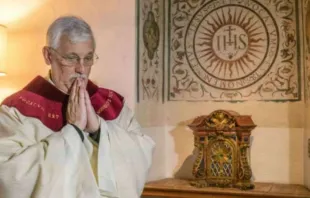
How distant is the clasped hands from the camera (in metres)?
1.72

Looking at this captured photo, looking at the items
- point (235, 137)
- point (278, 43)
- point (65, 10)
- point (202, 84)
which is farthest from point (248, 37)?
point (65, 10)

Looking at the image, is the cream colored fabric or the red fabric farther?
the red fabric

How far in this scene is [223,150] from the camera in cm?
221

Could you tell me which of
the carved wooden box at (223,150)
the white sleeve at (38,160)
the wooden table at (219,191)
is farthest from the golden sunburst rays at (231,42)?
the white sleeve at (38,160)

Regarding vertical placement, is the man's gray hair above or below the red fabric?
above

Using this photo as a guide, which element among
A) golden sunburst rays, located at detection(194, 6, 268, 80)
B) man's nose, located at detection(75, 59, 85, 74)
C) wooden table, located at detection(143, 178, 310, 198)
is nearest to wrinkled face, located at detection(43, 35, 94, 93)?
man's nose, located at detection(75, 59, 85, 74)

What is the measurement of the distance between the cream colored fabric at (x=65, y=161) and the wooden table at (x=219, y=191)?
30cm

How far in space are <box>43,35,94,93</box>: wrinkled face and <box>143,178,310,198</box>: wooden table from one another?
65 cm

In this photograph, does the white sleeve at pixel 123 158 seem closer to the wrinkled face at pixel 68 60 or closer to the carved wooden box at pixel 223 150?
the wrinkled face at pixel 68 60

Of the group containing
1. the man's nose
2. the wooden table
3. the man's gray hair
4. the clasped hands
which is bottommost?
the wooden table

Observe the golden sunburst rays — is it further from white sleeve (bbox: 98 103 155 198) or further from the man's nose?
the man's nose

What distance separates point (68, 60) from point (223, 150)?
0.83m

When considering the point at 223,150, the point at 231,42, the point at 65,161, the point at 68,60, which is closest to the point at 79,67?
the point at 68,60

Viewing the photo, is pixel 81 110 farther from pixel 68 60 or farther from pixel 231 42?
pixel 231 42
